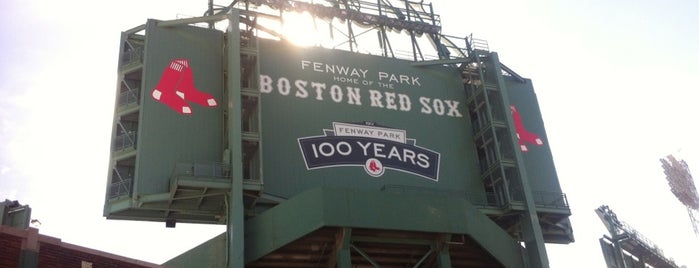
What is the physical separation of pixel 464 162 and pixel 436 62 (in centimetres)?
639

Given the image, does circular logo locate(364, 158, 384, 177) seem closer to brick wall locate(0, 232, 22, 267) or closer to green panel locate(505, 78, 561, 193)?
green panel locate(505, 78, 561, 193)

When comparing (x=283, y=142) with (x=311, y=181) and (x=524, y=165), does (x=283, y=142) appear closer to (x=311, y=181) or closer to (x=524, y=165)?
(x=311, y=181)

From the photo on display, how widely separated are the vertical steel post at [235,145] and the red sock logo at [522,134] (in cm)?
1635

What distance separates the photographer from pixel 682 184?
4178 inches

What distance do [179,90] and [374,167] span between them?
1002 centimetres

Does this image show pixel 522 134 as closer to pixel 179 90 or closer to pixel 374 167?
pixel 374 167

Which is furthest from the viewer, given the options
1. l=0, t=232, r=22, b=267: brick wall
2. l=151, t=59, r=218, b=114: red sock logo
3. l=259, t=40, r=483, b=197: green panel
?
l=259, t=40, r=483, b=197: green panel

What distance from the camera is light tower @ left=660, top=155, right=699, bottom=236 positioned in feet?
346

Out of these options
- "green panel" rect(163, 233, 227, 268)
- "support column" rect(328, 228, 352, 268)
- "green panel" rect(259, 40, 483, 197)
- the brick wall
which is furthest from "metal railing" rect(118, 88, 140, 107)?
the brick wall

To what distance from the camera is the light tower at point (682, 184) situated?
4151 inches

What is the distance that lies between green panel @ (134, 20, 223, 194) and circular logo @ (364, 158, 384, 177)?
23.3 feet

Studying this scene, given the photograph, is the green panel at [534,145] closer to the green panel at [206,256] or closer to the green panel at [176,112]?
the green panel at [176,112]

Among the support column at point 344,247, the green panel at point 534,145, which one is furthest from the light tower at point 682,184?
the support column at point 344,247

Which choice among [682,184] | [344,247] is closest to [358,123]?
[344,247]
